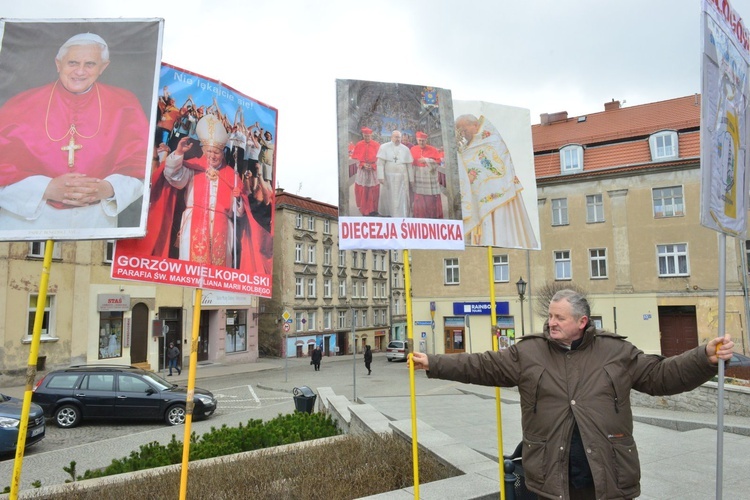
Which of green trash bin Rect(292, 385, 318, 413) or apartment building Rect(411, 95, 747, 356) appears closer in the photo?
green trash bin Rect(292, 385, 318, 413)

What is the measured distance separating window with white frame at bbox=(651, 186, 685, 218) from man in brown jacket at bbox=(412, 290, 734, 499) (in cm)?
2923

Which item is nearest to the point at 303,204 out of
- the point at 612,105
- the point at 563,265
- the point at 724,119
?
the point at 563,265

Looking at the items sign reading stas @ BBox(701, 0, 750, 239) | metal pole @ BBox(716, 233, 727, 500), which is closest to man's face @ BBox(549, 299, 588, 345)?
metal pole @ BBox(716, 233, 727, 500)

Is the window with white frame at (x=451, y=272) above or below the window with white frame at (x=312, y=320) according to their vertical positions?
above

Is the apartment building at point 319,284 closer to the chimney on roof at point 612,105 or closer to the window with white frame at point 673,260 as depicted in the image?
the window with white frame at point 673,260

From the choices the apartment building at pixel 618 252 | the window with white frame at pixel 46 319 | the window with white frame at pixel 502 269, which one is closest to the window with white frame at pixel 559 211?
the apartment building at pixel 618 252

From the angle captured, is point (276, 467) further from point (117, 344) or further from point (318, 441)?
point (117, 344)

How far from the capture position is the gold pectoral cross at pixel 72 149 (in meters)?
4.51

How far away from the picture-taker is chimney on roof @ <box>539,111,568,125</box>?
3556cm

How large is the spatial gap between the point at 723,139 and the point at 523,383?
2641 millimetres

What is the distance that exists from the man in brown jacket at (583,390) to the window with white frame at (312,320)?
41.0 m

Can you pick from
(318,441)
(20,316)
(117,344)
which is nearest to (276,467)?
(318,441)

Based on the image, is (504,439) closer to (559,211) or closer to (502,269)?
(502,269)

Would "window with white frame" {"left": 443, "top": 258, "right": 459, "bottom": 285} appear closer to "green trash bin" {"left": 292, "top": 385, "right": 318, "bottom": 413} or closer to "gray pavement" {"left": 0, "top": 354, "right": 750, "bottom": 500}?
"gray pavement" {"left": 0, "top": 354, "right": 750, "bottom": 500}
